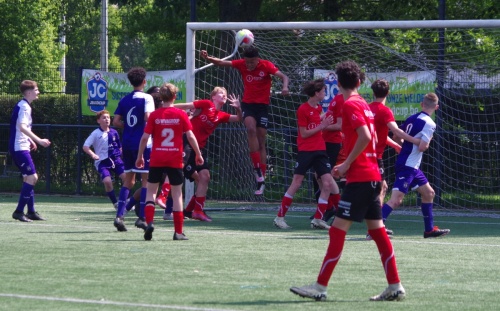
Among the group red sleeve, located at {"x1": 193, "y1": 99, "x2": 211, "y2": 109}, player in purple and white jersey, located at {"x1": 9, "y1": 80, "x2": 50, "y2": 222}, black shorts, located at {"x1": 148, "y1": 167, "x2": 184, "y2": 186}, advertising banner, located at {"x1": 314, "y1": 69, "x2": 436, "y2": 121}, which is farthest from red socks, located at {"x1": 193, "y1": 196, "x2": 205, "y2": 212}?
advertising banner, located at {"x1": 314, "y1": 69, "x2": 436, "y2": 121}

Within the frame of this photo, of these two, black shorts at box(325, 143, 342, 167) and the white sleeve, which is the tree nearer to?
black shorts at box(325, 143, 342, 167)

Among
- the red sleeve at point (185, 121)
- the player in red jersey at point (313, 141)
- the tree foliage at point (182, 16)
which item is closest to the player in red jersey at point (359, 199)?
the red sleeve at point (185, 121)

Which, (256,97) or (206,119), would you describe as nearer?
(206,119)

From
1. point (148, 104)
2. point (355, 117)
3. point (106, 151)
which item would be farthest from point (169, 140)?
point (106, 151)

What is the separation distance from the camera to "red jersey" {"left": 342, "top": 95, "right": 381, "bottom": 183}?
26.3 feet

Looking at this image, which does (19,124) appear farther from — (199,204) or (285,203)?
(285,203)

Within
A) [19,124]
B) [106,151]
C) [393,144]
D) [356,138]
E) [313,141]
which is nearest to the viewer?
[356,138]

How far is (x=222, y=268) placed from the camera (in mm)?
9570

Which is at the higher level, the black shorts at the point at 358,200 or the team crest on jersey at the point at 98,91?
the team crest on jersey at the point at 98,91

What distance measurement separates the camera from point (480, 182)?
64.9ft

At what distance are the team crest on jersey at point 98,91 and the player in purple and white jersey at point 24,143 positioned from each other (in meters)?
7.86

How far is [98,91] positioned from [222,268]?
562 inches

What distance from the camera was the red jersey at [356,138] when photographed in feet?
26.3

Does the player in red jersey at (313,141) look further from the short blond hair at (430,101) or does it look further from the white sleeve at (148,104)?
the white sleeve at (148,104)
